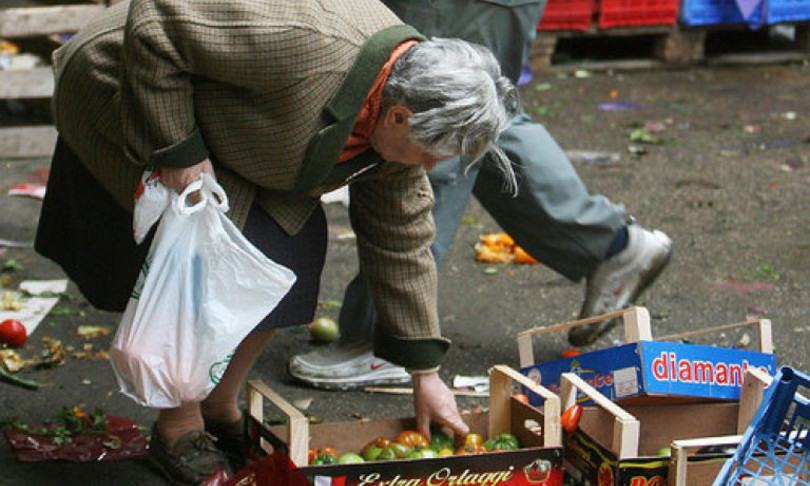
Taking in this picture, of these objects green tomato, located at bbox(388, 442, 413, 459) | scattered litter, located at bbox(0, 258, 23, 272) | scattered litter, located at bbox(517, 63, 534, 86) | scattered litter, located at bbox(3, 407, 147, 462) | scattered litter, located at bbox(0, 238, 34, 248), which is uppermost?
green tomato, located at bbox(388, 442, 413, 459)

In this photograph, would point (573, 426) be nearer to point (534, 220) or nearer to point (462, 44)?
point (462, 44)

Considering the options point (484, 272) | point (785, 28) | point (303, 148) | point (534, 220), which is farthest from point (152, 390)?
point (785, 28)

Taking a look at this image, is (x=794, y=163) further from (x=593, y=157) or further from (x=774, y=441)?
(x=774, y=441)

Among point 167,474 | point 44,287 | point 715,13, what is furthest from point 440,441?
point 715,13

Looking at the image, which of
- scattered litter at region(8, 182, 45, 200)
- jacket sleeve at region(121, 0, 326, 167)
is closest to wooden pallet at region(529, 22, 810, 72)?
scattered litter at region(8, 182, 45, 200)

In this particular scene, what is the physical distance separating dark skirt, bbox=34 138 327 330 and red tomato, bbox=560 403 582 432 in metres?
0.72

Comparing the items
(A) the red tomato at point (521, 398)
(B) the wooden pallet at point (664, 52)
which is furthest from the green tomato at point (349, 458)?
(B) the wooden pallet at point (664, 52)

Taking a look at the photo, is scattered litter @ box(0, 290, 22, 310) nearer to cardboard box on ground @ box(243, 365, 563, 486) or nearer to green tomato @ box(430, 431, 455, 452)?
cardboard box on ground @ box(243, 365, 563, 486)

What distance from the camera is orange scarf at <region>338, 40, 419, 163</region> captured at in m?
2.52

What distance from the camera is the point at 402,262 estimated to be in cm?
298

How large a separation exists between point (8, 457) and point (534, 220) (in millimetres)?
1774

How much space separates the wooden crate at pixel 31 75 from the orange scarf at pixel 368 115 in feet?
10.1

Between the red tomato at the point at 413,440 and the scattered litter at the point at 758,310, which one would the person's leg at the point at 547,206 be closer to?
the scattered litter at the point at 758,310

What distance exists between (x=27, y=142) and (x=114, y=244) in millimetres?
2757
